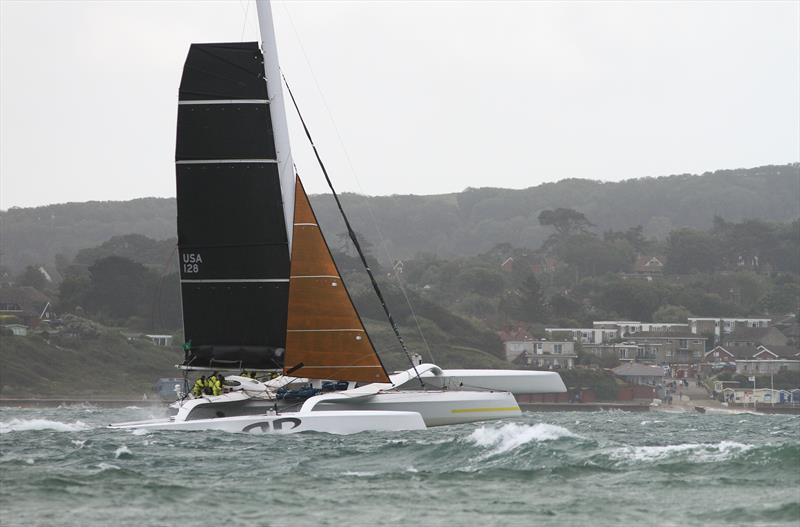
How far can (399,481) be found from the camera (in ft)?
56.3

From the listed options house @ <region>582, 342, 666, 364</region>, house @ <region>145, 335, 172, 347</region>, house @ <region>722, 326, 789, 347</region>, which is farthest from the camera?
house @ <region>722, 326, 789, 347</region>

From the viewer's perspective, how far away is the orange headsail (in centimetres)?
2528

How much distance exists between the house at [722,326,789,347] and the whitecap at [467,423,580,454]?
81.1 m

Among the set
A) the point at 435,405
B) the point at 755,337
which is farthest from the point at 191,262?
the point at 755,337

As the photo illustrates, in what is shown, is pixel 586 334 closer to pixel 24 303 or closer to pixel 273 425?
pixel 24 303

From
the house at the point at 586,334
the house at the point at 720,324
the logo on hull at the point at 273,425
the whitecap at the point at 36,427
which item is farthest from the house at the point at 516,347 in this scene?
the logo on hull at the point at 273,425

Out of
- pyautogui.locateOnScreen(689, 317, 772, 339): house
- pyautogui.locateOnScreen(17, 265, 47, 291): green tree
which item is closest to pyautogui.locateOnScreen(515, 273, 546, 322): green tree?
pyautogui.locateOnScreen(689, 317, 772, 339): house

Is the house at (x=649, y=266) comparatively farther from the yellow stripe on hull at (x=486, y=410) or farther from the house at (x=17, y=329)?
the yellow stripe on hull at (x=486, y=410)

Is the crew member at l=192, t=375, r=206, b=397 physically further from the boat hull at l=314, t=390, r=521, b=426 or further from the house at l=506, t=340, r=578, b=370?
the house at l=506, t=340, r=578, b=370

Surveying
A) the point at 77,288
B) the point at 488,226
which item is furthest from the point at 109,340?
the point at 488,226

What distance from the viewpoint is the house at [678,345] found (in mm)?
98250

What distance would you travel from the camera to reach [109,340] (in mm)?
85875

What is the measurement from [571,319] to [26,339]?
41.4 metres

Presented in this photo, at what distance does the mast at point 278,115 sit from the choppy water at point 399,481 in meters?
5.48
